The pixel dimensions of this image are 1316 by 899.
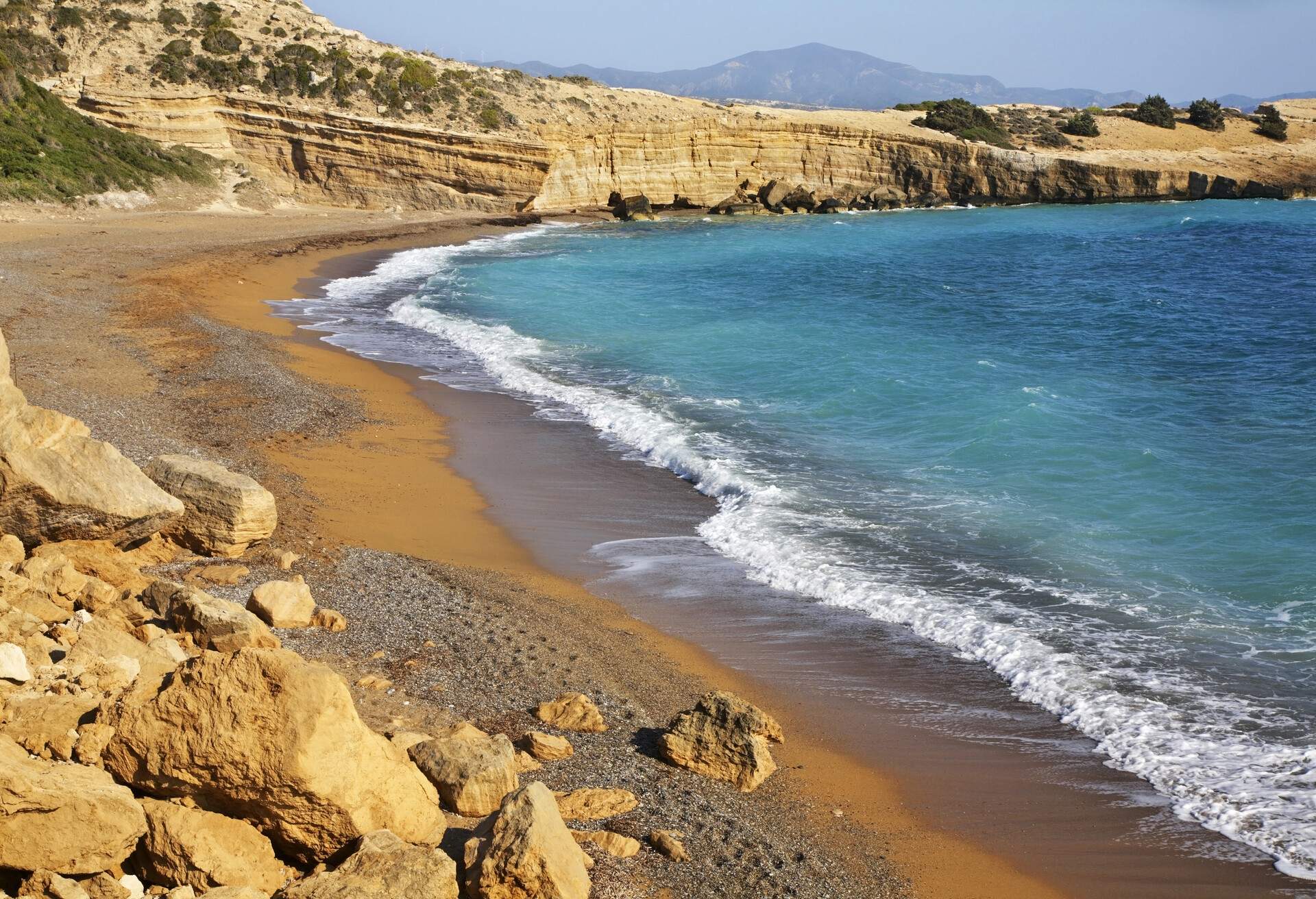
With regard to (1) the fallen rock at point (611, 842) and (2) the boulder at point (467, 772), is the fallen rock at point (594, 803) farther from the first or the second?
(2) the boulder at point (467, 772)

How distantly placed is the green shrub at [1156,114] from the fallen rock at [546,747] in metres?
75.3

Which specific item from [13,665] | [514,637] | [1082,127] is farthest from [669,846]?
[1082,127]

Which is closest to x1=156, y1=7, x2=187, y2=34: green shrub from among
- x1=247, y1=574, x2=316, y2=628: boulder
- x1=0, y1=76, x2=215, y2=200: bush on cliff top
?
x1=0, y1=76, x2=215, y2=200: bush on cliff top

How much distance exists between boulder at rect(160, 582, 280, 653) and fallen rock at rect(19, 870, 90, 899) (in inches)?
102

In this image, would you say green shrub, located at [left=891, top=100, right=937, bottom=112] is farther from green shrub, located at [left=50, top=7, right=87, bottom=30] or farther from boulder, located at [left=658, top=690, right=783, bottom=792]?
boulder, located at [left=658, top=690, right=783, bottom=792]

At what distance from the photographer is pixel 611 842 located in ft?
20.5

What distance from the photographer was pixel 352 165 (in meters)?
47.8

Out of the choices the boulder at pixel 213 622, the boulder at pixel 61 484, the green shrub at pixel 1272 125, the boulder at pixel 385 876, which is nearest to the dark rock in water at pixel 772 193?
the green shrub at pixel 1272 125

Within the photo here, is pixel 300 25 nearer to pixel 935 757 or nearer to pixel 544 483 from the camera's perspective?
pixel 544 483

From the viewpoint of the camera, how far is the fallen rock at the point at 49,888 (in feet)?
15.1

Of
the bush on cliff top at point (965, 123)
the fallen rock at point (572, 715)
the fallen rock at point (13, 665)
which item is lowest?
the fallen rock at point (572, 715)

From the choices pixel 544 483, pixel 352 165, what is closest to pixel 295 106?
pixel 352 165

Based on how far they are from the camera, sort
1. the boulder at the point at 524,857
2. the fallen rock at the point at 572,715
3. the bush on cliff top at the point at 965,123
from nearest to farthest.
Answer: the boulder at the point at 524,857
the fallen rock at the point at 572,715
the bush on cliff top at the point at 965,123

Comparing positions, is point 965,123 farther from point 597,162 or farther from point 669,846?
point 669,846
